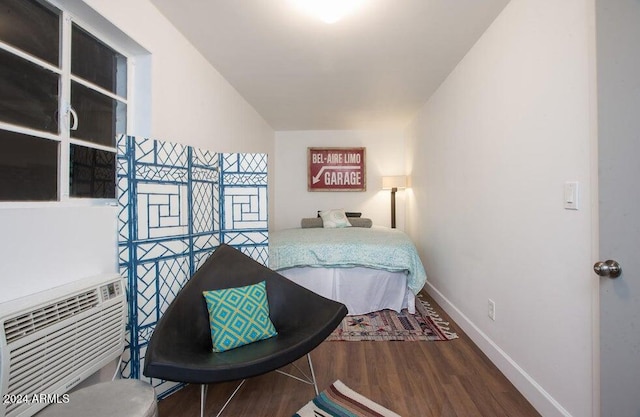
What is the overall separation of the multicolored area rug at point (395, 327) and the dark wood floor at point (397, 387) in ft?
0.55

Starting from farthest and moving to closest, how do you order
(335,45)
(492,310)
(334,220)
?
(334,220), (335,45), (492,310)

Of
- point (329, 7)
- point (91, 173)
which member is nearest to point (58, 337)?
point (91, 173)

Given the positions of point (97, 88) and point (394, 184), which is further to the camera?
point (394, 184)

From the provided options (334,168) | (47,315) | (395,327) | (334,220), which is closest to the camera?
(47,315)

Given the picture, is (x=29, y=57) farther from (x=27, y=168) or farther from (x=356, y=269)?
(x=356, y=269)

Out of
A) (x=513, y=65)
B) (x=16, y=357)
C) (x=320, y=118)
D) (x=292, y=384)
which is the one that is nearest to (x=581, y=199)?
(x=513, y=65)

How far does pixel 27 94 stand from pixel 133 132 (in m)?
0.56

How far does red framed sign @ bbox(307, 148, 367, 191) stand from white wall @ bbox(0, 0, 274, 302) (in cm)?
197

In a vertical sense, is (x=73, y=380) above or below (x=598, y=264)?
below

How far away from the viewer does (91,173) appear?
1526 millimetres

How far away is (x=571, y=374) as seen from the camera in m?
1.30

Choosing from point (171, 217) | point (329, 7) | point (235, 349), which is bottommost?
point (235, 349)

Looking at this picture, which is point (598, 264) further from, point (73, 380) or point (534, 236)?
point (73, 380)

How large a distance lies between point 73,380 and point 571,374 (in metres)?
2.18
